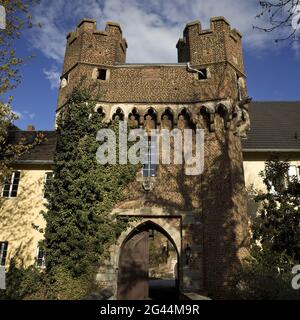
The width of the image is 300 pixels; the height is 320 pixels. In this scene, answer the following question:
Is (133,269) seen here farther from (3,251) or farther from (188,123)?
(3,251)

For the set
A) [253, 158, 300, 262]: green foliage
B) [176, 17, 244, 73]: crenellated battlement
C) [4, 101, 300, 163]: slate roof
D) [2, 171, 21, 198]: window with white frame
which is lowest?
[253, 158, 300, 262]: green foliage

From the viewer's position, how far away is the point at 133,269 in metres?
12.9

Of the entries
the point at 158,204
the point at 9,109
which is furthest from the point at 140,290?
the point at 9,109

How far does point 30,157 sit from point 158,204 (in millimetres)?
8924

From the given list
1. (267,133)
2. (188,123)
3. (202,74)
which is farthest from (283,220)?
(267,133)

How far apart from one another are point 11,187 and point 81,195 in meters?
7.38

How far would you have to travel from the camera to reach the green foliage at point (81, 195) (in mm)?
11383

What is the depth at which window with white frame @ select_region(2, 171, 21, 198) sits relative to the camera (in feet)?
56.1

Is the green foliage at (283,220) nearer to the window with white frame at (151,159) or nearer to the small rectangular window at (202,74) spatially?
the window with white frame at (151,159)

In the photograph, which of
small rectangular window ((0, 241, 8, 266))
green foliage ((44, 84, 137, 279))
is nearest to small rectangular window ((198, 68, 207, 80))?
green foliage ((44, 84, 137, 279))

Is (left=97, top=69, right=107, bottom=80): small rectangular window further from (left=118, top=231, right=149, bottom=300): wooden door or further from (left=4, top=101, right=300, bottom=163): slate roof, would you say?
(left=118, top=231, right=149, bottom=300): wooden door

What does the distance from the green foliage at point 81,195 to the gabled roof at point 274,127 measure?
7445 millimetres

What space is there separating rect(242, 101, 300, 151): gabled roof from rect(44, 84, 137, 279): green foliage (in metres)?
7.44

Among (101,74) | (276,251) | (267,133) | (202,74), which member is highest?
(101,74)
